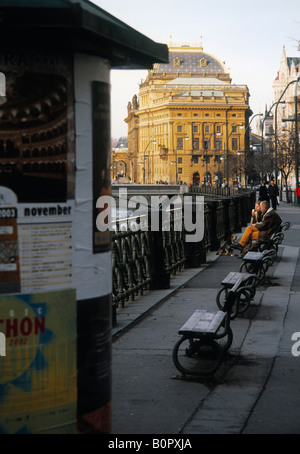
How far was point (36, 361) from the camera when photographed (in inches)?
155

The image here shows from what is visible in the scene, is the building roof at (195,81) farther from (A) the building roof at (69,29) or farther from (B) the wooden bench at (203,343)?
(A) the building roof at (69,29)

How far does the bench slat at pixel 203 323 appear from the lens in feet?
23.4

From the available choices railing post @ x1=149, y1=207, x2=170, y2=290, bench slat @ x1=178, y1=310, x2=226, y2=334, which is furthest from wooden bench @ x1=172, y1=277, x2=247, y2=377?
railing post @ x1=149, y1=207, x2=170, y2=290

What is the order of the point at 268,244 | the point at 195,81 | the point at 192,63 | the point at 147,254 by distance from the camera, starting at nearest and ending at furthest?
1. the point at 147,254
2. the point at 268,244
3. the point at 195,81
4. the point at 192,63

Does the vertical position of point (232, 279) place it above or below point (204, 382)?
above

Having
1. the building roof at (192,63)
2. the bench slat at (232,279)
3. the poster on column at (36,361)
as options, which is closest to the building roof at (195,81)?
the building roof at (192,63)

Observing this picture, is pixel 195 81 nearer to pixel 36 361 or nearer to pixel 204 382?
pixel 204 382

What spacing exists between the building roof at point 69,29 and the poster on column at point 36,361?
3.93 ft

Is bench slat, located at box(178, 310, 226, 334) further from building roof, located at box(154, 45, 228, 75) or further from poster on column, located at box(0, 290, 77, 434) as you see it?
building roof, located at box(154, 45, 228, 75)

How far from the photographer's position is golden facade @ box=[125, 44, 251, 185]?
156 m

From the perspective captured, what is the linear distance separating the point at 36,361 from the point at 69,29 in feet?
5.19

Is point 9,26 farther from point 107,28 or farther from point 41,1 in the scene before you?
point 107,28

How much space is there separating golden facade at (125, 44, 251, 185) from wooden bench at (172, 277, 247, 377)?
456ft

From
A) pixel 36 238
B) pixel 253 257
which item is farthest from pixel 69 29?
pixel 253 257
